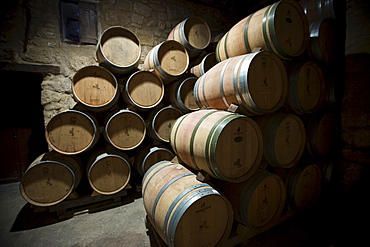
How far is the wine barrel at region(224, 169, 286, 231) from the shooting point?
2.04 meters

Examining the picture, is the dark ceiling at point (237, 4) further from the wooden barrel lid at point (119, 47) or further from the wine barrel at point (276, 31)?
the wine barrel at point (276, 31)

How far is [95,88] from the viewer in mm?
3232

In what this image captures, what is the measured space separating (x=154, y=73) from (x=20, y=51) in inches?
104

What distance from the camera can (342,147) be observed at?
2.94 m

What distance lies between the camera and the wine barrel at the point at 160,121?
352 centimetres

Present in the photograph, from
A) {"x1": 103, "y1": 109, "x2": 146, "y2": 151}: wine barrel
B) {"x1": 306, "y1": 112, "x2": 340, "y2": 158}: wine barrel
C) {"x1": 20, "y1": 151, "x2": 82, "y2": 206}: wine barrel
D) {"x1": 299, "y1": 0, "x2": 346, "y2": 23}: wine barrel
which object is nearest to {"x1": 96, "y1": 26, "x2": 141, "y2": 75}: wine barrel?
{"x1": 103, "y1": 109, "x2": 146, "y2": 151}: wine barrel

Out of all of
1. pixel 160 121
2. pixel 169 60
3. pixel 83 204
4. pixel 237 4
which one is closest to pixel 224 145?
pixel 160 121

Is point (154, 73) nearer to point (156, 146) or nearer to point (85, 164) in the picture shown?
point (156, 146)

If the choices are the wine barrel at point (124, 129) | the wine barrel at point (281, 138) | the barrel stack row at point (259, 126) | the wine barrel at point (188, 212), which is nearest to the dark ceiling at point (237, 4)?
the barrel stack row at point (259, 126)

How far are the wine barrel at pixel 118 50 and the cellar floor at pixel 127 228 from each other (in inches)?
99.2

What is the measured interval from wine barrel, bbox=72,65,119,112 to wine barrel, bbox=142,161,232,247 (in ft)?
6.27

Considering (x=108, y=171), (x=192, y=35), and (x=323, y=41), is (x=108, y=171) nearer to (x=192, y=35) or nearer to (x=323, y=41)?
(x=192, y=35)

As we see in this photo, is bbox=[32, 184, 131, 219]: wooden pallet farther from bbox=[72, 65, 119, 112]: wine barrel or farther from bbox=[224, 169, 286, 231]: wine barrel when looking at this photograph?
bbox=[224, 169, 286, 231]: wine barrel

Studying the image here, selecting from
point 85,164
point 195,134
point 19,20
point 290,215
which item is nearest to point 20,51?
point 19,20
